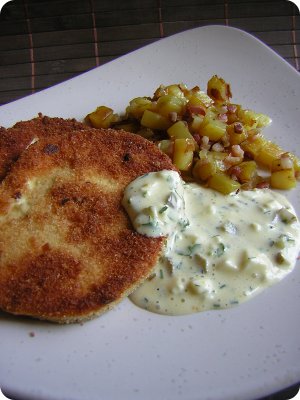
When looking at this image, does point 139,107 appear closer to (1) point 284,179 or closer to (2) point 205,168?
(2) point 205,168

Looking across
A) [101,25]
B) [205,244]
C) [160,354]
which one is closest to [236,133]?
[205,244]

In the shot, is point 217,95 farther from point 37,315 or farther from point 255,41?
point 37,315

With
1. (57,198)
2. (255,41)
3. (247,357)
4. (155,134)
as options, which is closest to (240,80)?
(255,41)

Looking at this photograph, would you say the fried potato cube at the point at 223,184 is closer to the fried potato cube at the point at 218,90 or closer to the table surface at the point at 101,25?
the fried potato cube at the point at 218,90

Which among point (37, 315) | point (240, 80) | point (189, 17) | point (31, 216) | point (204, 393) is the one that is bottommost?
point (204, 393)

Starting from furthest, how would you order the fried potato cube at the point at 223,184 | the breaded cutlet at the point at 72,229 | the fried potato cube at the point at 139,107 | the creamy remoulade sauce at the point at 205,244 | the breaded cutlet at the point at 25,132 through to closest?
the fried potato cube at the point at 139,107 < the breaded cutlet at the point at 25,132 < the fried potato cube at the point at 223,184 < the creamy remoulade sauce at the point at 205,244 < the breaded cutlet at the point at 72,229

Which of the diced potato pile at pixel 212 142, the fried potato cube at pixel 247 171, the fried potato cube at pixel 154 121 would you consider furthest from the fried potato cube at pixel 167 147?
the fried potato cube at pixel 247 171
